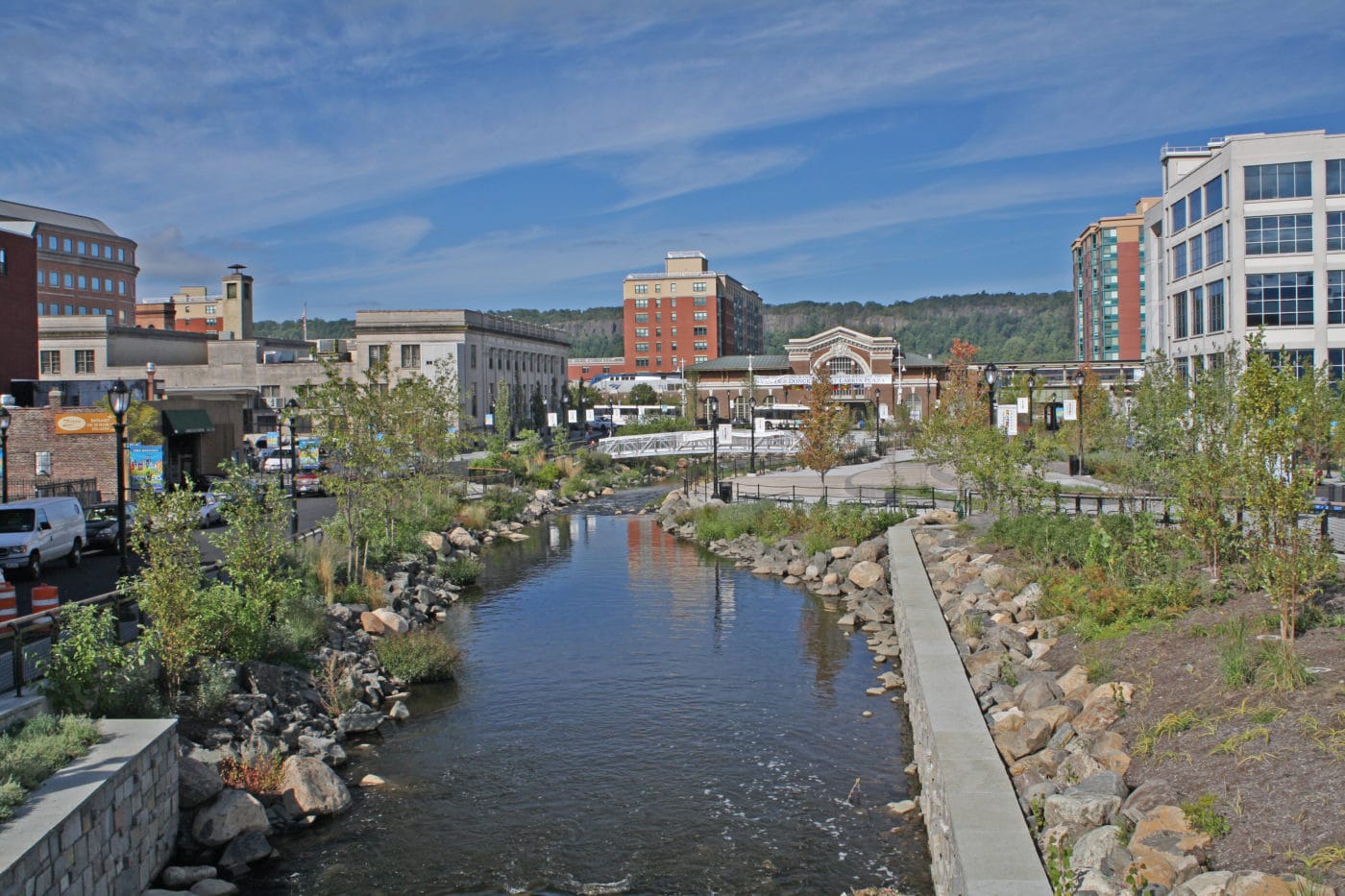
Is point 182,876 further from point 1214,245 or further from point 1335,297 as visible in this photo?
point 1214,245

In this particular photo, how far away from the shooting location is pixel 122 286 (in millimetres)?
112938

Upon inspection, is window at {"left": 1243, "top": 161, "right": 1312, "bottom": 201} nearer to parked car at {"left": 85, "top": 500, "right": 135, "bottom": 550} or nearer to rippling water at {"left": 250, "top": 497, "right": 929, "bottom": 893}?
rippling water at {"left": 250, "top": 497, "right": 929, "bottom": 893}

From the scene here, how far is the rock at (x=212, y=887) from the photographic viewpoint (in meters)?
11.9

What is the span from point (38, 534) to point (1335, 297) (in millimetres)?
47708

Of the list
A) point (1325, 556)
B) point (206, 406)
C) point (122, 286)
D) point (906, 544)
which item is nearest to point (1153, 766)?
point (1325, 556)

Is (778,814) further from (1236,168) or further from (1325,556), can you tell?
(1236,168)

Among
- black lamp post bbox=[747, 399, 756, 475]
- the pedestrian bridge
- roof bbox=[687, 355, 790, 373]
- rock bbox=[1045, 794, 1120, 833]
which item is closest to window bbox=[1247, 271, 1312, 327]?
black lamp post bbox=[747, 399, 756, 475]

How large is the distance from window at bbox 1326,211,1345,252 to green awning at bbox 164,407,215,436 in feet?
162

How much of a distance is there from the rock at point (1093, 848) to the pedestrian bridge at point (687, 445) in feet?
186

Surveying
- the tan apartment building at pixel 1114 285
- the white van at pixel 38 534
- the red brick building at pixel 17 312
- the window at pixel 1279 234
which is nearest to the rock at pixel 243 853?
the white van at pixel 38 534

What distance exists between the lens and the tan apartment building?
122 metres

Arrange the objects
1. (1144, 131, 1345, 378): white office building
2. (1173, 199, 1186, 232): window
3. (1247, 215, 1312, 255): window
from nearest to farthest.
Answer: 1. (1144, 131, 1345, 378): white office building
2. (1247, 215, 1312, 255): window
3. (1173, 199, 1186, 232): window

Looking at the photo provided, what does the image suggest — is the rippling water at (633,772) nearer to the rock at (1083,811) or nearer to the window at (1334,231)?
the rock at (1083,811)

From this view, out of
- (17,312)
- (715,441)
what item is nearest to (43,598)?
(715,441)
